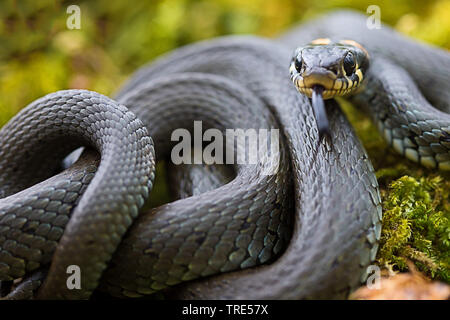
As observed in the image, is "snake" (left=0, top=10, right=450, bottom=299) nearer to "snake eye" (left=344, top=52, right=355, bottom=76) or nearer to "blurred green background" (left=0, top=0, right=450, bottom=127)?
"snake eye" (left=344, top=52, right=355, bottom=76)

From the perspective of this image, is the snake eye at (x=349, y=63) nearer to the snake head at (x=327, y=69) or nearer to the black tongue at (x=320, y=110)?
the snake head at (x=327, y=69)

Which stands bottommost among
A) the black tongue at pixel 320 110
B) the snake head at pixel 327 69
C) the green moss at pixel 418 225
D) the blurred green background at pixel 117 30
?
the green moss at pixel 418 225

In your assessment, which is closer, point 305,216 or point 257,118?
point 305,216

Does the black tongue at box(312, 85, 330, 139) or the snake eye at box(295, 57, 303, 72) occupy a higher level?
the snake eye at box(295, 57, 303, 72)

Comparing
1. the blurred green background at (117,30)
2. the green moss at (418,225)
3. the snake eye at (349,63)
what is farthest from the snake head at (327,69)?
the blurred green background at (117,30)

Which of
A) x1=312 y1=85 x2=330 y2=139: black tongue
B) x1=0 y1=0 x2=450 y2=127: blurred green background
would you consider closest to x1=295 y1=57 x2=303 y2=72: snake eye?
x1=312 y1=85 x2=330 y2=139: black tongue

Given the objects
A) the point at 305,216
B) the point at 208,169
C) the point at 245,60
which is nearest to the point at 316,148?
the point at 305,216
